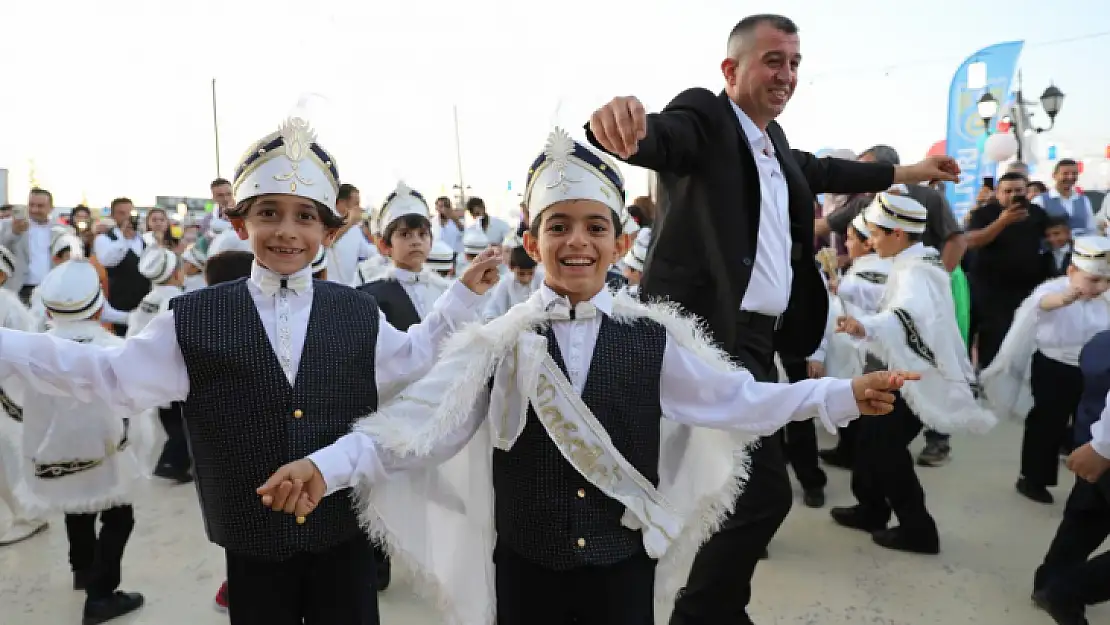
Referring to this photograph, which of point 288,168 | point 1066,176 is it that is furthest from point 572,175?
point 1066,176

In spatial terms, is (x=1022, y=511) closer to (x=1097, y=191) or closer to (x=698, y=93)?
(x=698, y=93)

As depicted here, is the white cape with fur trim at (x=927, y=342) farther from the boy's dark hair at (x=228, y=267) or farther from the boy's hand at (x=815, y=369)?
the boy's dark hair at (x=228, y=267)

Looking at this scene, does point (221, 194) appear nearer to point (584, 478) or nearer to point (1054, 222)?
point (584, 478)

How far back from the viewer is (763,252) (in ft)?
7.53

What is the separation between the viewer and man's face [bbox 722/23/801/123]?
88.5 inches

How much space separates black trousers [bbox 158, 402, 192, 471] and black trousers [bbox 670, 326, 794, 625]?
12.0ft

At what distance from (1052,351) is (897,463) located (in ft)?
4.93

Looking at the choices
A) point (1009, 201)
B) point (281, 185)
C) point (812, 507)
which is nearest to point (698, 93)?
point (281, 185)

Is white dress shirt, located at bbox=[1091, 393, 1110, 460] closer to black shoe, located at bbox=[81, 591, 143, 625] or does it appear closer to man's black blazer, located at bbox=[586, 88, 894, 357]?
man's black blazer, located at bbox=[586, 88, 894, 357]

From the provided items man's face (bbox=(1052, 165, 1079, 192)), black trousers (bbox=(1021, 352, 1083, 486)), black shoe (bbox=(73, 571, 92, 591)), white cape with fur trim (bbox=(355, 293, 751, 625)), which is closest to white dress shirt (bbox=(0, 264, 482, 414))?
white cape with fur trim (bbox=(355, 293, 751, 625))

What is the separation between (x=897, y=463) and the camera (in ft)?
11.4

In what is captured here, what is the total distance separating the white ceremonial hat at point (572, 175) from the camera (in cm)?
176

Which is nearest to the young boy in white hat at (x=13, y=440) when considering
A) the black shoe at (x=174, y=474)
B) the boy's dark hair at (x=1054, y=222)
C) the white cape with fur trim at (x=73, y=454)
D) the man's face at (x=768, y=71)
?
the white cape with fur trim at (x=73, y=454)

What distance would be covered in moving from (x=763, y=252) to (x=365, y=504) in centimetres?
137
